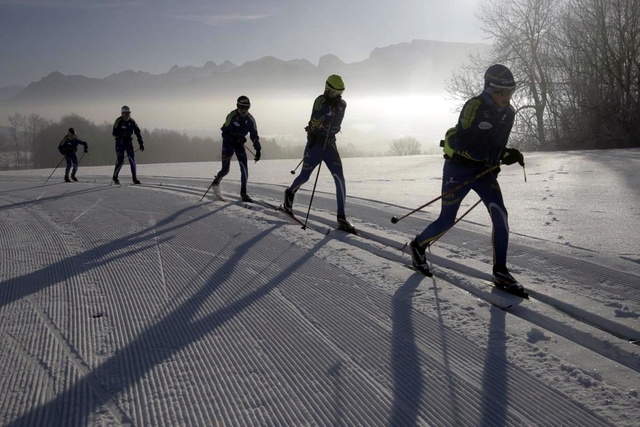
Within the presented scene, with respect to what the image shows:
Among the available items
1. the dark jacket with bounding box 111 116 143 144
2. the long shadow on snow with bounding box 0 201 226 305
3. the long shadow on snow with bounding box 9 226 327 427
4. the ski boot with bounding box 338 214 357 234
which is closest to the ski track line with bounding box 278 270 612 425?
the long shadow on snow with bounding box 9 226 327 427

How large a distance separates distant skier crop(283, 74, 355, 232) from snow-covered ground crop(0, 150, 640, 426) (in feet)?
2.27

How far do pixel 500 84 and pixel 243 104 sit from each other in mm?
6243

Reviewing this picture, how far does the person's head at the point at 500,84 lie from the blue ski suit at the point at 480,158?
0.05 metres

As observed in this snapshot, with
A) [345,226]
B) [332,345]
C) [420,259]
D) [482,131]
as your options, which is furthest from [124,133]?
[332,345]

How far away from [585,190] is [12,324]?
9.29m

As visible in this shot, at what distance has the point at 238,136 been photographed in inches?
394

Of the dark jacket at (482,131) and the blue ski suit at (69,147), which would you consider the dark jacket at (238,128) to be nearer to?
the dark jacket at (482,131)

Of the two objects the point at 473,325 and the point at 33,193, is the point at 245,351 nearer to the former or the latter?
the point at 473,325

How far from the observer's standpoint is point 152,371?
3006 millimetres

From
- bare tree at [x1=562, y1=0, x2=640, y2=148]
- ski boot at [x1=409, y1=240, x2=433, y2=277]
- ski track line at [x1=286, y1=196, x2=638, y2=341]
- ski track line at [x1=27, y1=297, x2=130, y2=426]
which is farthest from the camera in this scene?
bare tree at [x1=562, y1=0, x2=640, y2=148]

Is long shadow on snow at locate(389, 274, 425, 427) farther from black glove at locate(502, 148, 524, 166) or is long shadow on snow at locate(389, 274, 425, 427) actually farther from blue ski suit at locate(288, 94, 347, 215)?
blue ski suit at locate(288, 94, 347, 215)

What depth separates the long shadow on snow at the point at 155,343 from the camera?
2.59 meters

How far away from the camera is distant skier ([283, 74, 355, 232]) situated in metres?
6.88

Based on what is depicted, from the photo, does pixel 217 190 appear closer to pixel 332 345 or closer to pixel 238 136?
pixel 238 136
